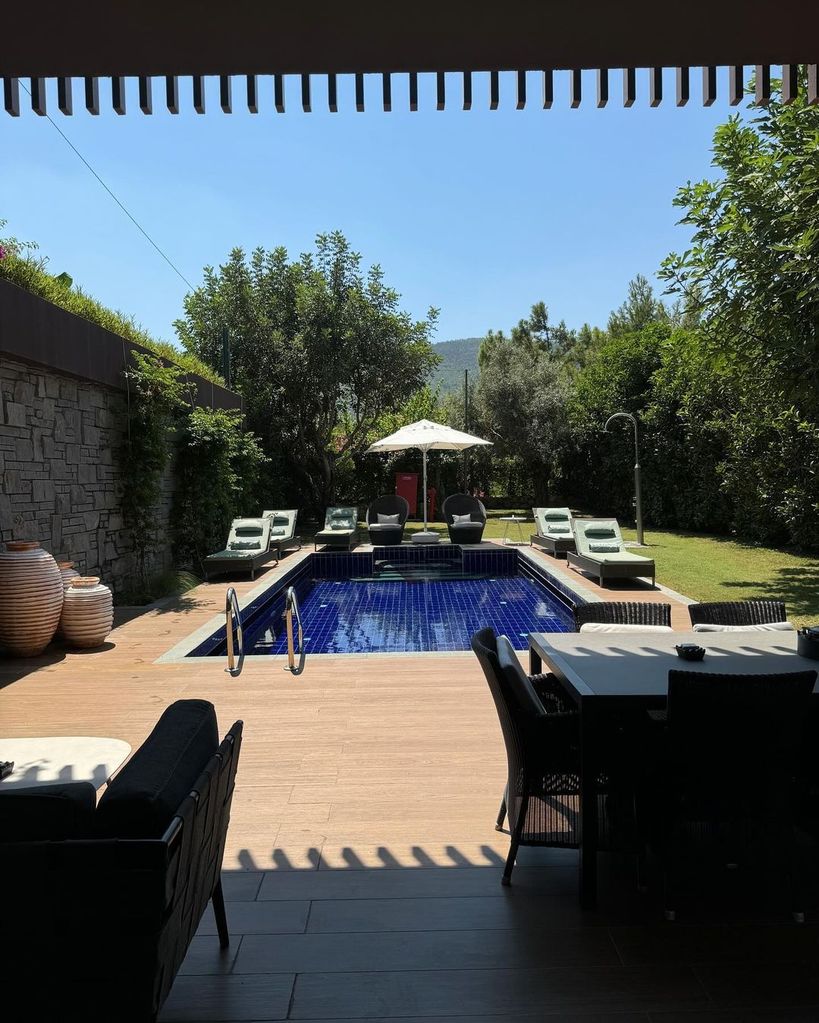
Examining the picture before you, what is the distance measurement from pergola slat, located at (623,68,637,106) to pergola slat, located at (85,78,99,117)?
1.59 meters

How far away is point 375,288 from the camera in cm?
1777

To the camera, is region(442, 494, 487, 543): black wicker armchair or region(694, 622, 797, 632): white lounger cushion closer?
region(694, 622, 797, 632): white lounger cushion

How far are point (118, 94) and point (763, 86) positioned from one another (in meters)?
1.95

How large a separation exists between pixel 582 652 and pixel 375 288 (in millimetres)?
15501

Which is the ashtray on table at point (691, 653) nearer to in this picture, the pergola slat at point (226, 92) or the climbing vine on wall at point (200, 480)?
the pergola slat at point (226, 92)

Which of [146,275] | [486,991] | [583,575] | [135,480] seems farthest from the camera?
[146,275]

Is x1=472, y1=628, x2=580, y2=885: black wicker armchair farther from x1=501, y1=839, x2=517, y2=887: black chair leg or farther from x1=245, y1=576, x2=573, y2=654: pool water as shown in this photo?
x1=245, y1=576, x2=573, y2=654: pool water

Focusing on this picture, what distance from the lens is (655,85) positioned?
239cm

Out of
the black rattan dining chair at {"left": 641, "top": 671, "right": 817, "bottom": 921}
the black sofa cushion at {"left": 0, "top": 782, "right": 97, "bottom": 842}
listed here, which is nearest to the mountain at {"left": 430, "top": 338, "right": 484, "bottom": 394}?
the black rattan dining chair at {"left": 641, "top": 671, "right": 817, "bottom": 921}

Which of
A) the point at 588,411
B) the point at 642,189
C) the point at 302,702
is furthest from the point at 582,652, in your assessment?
the point at 588,411

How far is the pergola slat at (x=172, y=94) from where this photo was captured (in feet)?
7.85

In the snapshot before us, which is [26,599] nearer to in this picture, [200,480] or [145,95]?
[145,95]

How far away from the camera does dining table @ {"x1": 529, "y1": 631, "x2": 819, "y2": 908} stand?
103 inches

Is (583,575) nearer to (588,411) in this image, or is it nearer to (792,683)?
(792,683)
